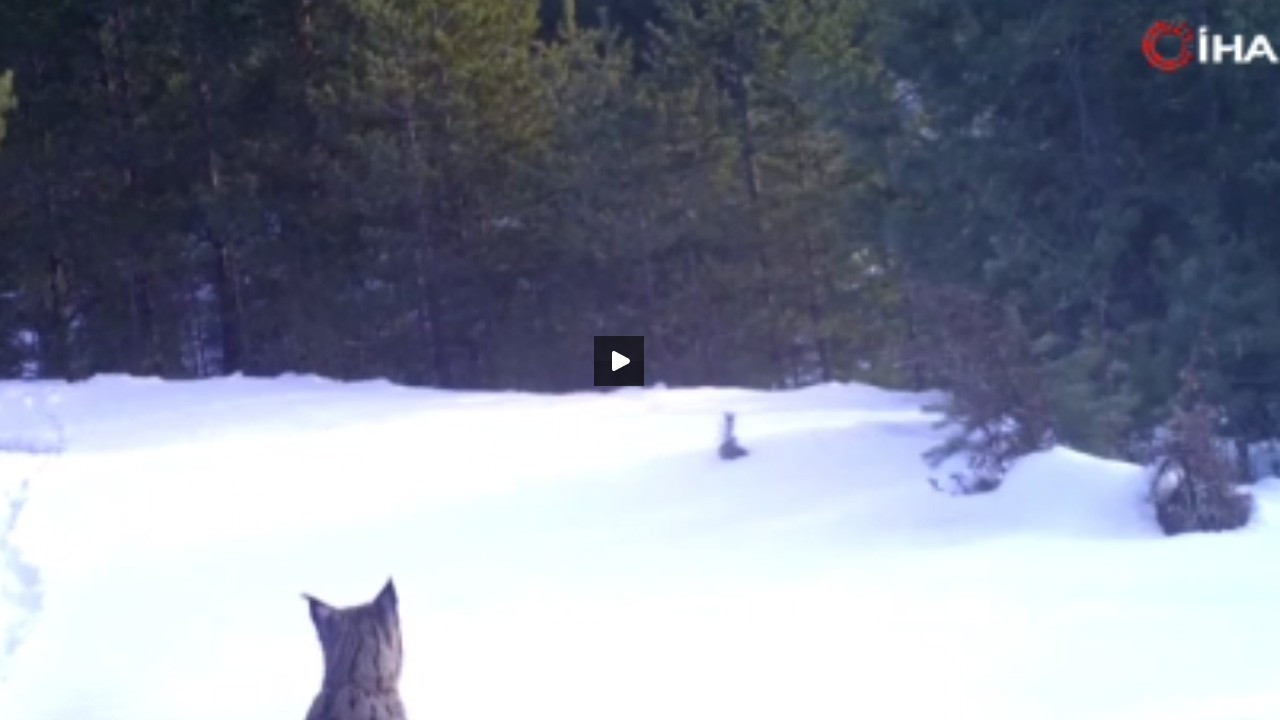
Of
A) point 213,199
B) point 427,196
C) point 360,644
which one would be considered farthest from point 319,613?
point 213,199

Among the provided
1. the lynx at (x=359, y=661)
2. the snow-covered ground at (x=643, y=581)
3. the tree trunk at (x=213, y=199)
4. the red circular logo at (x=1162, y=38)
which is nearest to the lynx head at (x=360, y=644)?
the lynx at (x=359, y=661)

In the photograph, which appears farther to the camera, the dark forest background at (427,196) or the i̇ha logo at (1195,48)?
the dark forest background at (427,196)

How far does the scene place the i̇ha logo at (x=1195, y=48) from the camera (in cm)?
1370

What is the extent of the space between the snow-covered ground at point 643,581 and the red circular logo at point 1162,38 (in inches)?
135

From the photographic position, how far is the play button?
21484mm

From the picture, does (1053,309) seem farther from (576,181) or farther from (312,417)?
(576,181)

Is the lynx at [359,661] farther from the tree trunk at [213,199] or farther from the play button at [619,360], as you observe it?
the tree trunk at [213,199]

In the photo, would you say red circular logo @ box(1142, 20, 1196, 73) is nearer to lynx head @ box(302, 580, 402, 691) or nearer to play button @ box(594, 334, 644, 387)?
play button @ box(594, 334, 644, 387)

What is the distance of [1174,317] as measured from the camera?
13.7 metres

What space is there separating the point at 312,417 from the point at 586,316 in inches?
382

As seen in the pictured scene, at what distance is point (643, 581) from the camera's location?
866 cm

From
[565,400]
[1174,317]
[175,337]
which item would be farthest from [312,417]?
[175,337]

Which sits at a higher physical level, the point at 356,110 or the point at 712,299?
the point at 356,110

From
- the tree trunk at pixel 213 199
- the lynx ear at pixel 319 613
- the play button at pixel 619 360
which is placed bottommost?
the play button at pixel 619 360
